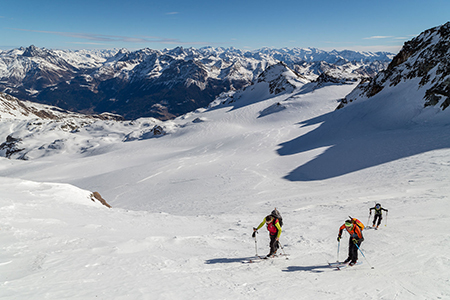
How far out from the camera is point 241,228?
11961mm

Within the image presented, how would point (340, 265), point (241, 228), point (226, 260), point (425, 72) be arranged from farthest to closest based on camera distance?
point (425, 72), point (241, 228), point (226, 260), point (340, 265)

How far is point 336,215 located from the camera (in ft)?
41.7

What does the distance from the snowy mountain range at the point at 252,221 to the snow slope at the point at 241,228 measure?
0.06m

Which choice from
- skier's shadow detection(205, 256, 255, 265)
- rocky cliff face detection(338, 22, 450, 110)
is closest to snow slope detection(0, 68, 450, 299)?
skier's shadow detection(205, 256, 255, 265)

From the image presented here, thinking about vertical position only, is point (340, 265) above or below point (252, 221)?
above

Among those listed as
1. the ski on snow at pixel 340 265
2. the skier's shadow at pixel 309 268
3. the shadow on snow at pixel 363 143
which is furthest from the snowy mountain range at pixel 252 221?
the ski on snow at pixel 340 265

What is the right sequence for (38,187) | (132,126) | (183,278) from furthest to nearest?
(132,126), (38,187), (183,278)

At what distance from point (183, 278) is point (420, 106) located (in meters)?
37.1

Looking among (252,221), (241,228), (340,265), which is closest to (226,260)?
(340,265)

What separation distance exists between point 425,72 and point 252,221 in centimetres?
3920

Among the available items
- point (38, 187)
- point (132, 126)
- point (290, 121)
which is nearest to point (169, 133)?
point (290, 121)

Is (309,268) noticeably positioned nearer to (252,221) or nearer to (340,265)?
(340,265)

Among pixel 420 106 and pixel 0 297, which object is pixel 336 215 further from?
pixel 420 106

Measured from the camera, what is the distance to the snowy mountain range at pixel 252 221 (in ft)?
20.9
